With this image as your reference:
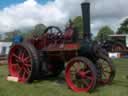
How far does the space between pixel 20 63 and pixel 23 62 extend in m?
0.18

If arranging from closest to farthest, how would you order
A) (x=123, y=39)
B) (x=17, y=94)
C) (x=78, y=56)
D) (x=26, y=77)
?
(x=17, y=94), (x=78, y=56), (x=26, y=77), (x=123, y=39)

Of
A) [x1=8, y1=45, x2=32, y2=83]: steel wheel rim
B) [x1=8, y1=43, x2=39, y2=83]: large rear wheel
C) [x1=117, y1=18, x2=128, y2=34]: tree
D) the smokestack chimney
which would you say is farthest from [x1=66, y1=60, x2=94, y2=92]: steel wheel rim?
[x1=117, y1=18, x2=128, y2=34]: tree

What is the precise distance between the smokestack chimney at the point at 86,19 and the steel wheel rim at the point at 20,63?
5.86ft

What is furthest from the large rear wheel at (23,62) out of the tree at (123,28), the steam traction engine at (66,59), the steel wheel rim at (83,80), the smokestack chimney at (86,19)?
the tree at (123,28)

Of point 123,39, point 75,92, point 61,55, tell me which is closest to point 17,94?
point 75,92

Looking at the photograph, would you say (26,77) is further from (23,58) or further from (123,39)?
(123,39)

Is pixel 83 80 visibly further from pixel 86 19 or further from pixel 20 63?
pixel 20 63

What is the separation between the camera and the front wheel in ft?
19.4

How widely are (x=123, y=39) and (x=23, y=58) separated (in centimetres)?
2755

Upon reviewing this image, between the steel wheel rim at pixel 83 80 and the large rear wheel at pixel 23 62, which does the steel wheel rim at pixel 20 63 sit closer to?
the large rear wheel at pixel 23 62

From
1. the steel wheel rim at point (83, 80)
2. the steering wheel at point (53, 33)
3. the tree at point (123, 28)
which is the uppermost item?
the tree at point (123, 28)

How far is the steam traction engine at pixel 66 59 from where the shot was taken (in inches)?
246

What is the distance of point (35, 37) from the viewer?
792 cm

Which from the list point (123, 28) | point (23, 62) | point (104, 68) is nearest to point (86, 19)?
point (104, 68)
